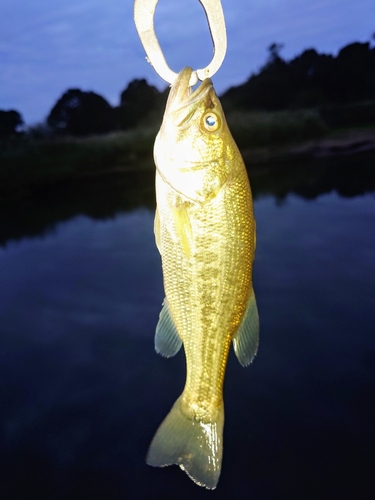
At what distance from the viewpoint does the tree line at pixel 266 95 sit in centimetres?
1441

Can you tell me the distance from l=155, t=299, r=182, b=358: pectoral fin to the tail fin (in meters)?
0.30

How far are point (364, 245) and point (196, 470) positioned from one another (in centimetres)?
978

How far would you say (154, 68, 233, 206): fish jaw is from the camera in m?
1.33

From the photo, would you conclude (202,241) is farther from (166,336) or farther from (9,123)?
(9,123)

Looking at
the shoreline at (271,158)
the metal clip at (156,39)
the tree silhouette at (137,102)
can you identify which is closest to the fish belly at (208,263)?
the metal clip at (156,39)

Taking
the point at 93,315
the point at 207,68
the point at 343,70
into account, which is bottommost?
the point at 93,315

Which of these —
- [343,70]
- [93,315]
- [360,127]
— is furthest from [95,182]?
[343,70]

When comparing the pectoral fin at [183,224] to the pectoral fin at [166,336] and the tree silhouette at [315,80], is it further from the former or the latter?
the tree silhouette at [315,80]

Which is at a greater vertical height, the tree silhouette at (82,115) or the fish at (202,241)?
the tree silhouette at (82,115)

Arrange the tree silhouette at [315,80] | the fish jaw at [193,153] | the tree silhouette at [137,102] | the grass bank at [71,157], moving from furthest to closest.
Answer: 1. the tree silhouette at [315,80]
2. the tree silhouette at [137,102]
3. the grass bank at [71,157]
4. the fish jaw at [193,153]

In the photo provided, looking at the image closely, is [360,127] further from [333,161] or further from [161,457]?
[161,457]

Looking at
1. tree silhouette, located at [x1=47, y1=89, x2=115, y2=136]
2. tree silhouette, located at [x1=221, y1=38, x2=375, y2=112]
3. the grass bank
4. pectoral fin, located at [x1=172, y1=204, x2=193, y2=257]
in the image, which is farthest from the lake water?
tree silhouette, located at [x1=221, y1=38, x2=375, y2=112]

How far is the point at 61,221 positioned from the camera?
1262 centimetres

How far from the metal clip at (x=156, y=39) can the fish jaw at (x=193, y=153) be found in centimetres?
10
